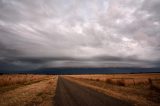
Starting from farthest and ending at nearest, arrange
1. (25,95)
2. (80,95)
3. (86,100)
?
1. (25,95)
2. (80,95)
3. (86,100)

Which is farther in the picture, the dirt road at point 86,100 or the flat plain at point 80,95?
the flat plain at point 80,95

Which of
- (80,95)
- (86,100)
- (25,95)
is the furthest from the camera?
(25,95)

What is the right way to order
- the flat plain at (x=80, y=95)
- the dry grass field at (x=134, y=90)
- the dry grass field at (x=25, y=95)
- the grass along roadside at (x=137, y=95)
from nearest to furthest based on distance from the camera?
1. the flat plain at (x=80, y=95)
2. the dry grass field at (x=25, y=95)
3. the grass along roadside at (x=137, y=95)
4. the dry grass field at (x=134, y=90)

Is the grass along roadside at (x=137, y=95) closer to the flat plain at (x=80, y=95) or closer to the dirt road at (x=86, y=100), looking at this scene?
the flat plain at (x=80, y=95)

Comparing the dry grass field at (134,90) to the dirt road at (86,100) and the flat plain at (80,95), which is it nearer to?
the flat plain at (80,95)

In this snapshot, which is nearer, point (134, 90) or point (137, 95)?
point (137, 95)

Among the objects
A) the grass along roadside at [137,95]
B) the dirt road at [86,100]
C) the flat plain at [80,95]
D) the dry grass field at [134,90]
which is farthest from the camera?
the dry grass field at [134,90]

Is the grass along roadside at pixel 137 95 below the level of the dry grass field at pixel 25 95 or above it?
below

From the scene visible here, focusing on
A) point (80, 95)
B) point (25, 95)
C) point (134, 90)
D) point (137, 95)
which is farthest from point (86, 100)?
point (134, 90)

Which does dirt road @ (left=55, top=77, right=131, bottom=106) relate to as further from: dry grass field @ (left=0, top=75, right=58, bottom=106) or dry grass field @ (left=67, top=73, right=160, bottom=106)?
dry grass field @ (left=67, top=73, right=160, bottom=106)

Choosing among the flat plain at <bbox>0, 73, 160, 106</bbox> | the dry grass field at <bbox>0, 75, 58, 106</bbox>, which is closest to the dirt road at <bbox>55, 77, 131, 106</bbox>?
the flat plain at <bbox>0, 73, 160, 106</bbox>

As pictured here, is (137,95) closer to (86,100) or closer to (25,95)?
(86,100)

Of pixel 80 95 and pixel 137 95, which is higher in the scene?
pixel 80 95

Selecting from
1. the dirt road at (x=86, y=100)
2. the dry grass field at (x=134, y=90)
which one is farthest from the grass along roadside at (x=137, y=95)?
the dirt road at (x=86, y=100)
